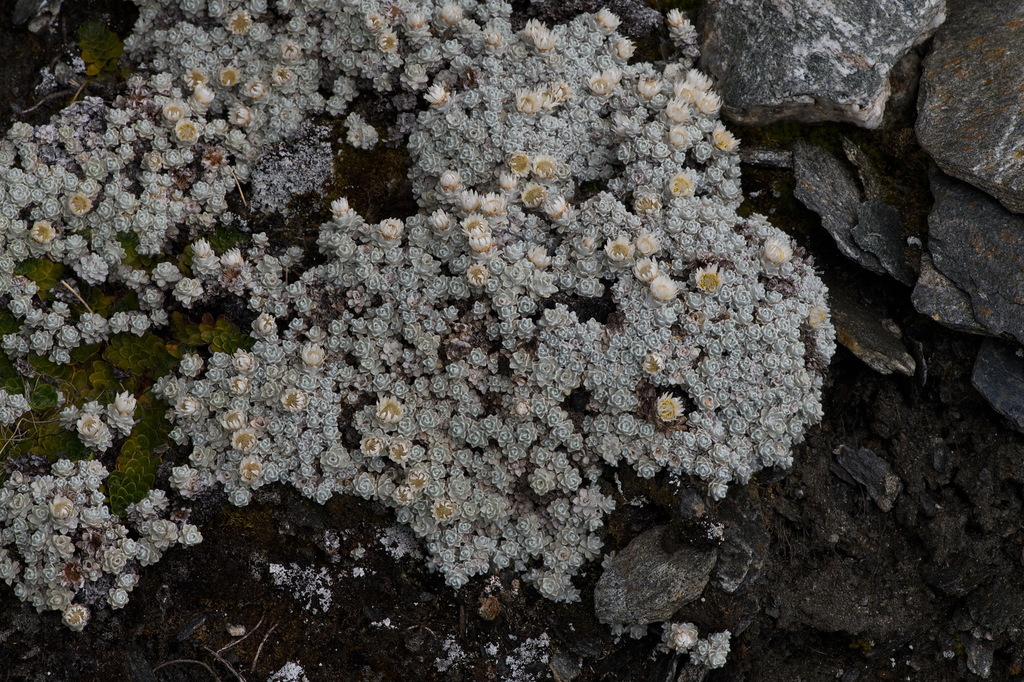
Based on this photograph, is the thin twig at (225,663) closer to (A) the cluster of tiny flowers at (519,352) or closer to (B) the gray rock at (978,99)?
(A) the cluster of tiny flowers at (519,352)

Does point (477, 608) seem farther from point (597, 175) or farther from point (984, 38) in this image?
point (984, 38)

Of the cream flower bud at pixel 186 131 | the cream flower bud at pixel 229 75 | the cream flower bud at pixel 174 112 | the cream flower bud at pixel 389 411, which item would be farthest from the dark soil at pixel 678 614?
the cream flower bud at pixel 229 75

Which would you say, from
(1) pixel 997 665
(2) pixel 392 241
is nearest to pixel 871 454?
(1) pixel 997 665

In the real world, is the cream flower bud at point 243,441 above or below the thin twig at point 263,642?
above

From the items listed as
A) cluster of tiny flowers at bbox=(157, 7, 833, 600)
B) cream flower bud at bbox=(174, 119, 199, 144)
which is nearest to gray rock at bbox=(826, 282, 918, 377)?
cluster of tiny flowers at bbox=(157, 7, 833, 600)

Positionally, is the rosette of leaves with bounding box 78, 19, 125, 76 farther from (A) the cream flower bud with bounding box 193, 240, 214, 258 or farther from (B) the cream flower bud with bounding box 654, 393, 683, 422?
(B) the cream flower bud with bounding box 654, 393, 683, 422

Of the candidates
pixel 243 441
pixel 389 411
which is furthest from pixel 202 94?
pixel 389 411

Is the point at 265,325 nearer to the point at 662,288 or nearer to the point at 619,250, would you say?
the point at 619,250
